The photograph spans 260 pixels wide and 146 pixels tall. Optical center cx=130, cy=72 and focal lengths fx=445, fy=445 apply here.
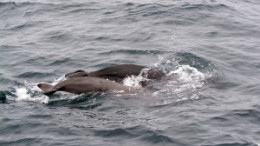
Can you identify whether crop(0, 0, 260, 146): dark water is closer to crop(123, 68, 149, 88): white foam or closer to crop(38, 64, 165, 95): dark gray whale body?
crop(123, 68, 149, 88): white foam

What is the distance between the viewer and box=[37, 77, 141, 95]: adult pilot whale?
520 inches

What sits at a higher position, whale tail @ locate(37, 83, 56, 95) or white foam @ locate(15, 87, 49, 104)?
whale tail @ locate(37, 83, 56, 95)

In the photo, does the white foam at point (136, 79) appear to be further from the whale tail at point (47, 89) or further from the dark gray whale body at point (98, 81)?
the whale tail at point (47, 89)

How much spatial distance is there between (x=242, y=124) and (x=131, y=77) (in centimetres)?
424

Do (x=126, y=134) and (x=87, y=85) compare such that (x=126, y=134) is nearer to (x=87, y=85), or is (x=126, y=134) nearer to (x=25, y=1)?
(x=87, y=85)

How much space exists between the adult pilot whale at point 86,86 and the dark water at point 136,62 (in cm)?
25

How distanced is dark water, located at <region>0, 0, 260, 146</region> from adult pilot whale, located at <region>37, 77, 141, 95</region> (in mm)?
253

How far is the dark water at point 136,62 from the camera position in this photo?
11.0 metres

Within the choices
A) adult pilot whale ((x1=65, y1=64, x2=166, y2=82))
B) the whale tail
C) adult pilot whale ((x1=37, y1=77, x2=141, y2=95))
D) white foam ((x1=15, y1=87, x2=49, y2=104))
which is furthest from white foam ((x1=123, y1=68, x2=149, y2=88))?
white foam ((x1=15, y1=87, x2=49, y2=104))

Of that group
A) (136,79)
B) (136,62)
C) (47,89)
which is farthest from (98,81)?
(136,62)

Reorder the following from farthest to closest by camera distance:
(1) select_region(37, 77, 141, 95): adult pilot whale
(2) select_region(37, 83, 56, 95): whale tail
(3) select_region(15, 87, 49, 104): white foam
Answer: (3) select_region(15, 87, 49, 104): white foam → (1) select_region(37, 77, 141, 95): adult pilot whale → (2) select_region(37, 83, 56, 95): whale tail

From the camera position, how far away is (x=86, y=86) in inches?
523

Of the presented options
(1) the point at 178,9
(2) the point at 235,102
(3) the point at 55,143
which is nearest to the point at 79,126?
(3) the point at 55,143

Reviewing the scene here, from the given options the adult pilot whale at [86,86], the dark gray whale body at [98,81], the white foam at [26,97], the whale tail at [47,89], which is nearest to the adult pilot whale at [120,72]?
the dark gray whale body at [98,81]
